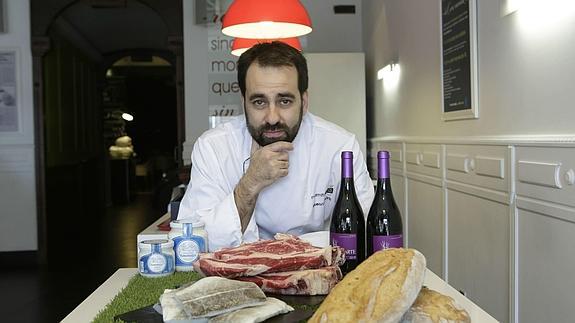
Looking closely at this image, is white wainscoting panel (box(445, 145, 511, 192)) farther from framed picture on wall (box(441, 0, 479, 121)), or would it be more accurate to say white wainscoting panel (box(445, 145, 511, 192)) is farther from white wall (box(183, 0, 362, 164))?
white wall (box(183, 0, 362, 164))

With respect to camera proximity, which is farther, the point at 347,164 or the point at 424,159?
the point at 424,159

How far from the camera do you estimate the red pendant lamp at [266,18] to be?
3014 millimetres

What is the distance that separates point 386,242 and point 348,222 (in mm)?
185

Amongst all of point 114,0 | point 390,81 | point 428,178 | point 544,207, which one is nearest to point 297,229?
point 544,207

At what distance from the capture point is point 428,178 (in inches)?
150

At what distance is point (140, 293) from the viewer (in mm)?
1245

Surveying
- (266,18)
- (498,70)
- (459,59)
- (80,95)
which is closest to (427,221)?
(459,59)

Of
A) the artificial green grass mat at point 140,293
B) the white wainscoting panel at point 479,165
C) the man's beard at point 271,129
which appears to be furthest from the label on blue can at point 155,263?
the white wainscoting panel at point 479,165

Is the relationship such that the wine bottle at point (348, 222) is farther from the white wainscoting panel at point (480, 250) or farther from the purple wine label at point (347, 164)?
the white wainscoting panel at point (480, 250)

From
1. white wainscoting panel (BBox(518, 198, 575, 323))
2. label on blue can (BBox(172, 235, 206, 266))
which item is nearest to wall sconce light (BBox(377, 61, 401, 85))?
white wainscoting panel (BBox(518, 198, 575, 323))

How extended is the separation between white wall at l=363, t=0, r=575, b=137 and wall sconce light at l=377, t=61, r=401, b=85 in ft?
0.27

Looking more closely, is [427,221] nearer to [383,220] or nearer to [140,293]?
[383,220]

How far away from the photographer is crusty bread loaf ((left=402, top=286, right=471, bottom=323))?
943mm

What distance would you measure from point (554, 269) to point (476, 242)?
0.82m
